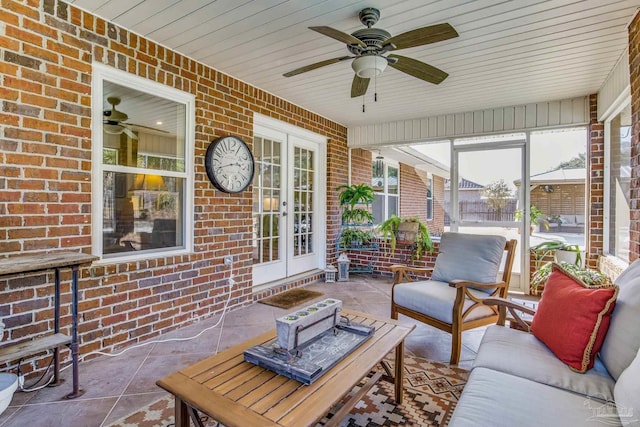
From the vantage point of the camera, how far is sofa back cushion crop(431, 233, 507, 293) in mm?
3016

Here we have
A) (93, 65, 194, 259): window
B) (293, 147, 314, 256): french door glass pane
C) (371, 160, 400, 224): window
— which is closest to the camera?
(93, 65, 194, 259): window

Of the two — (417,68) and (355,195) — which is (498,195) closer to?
(355,195)

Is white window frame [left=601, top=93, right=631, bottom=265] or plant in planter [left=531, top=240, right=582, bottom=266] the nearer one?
white window frame [left=601, top=93, right=631, bottom=265]

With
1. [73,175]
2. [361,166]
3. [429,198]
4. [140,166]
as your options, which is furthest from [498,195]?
[73,175]

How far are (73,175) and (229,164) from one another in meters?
1.49

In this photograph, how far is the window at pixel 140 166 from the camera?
2.71 m

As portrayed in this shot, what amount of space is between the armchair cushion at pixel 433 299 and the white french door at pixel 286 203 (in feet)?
6.65

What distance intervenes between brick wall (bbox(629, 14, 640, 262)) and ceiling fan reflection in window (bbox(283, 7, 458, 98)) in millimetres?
1349

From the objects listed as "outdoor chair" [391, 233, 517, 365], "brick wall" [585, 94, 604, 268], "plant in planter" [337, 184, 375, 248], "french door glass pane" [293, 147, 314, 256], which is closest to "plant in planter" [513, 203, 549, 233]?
A: "brick wall" [585, 94, 604, 268]

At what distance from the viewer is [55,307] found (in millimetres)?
2232

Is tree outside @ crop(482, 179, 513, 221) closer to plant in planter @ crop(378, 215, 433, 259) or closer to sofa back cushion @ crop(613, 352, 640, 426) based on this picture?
plant in planter @ crop(378, 215, 433, 259)

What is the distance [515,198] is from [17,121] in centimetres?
533

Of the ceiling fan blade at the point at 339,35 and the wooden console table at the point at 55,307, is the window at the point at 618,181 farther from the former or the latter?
the wooden console table at the point at 55,307

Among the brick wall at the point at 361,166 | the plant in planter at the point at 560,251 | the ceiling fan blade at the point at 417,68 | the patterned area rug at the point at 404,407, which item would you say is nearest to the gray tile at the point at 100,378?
the patterned area rug at the point at 404,407
